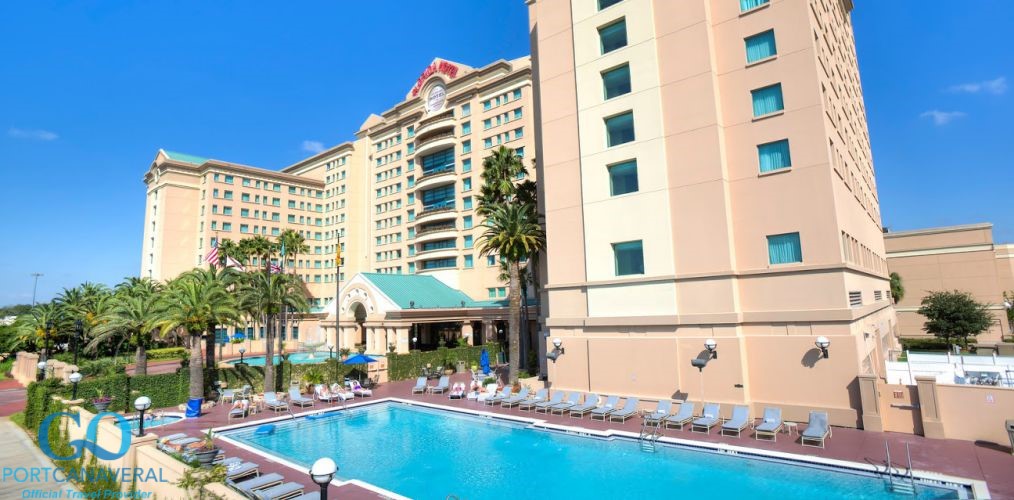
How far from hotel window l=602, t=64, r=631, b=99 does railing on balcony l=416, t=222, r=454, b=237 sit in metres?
36.9

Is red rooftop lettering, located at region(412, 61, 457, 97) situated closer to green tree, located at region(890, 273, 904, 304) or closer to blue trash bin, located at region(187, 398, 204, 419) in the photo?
blue trash bin, located at region(187, 398, 204, 419)

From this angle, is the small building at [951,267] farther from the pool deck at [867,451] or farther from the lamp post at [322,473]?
the lamp post at [322,473]

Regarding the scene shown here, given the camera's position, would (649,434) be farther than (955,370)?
No

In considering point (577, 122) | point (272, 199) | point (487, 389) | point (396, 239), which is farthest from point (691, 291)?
point (272, 199)

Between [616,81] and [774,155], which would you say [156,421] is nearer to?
[616,81]

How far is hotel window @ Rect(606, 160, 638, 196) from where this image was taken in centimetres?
2288

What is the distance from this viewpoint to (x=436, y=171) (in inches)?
2480

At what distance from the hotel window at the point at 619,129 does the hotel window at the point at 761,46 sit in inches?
213

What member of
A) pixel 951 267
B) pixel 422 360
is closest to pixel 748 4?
pixel 422 360

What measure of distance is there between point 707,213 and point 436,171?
46852mm

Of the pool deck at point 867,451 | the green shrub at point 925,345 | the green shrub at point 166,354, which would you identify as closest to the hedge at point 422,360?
the pool deck at point 867,451

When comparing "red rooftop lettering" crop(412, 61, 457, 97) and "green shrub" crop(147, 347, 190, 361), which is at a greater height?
"red rooftop lettering" crop(412, 61, 457, 97)

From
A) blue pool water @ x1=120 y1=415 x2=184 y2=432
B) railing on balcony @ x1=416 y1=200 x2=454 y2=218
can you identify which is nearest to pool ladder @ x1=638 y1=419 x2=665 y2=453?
blue pool water @ x1=120 y1=415 x2=184 y2=432

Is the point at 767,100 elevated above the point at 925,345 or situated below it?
above
